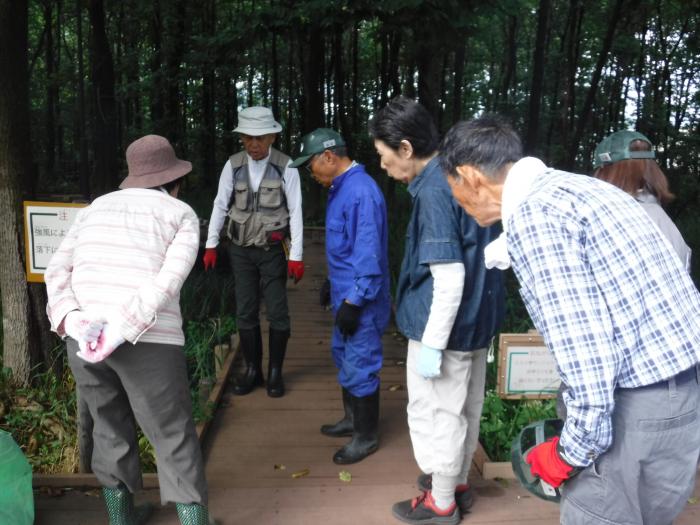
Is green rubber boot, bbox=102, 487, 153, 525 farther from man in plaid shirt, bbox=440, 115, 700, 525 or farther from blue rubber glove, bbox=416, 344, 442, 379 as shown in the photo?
man in plaid shirt, bbox=440, 115, 700, 525

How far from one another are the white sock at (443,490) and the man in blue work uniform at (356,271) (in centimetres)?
79

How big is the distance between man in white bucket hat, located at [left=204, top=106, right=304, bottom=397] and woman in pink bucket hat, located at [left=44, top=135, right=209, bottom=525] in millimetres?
1718

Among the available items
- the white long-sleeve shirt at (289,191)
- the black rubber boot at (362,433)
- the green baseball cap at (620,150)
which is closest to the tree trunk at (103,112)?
the white long-sleeve shirt at (289,191)

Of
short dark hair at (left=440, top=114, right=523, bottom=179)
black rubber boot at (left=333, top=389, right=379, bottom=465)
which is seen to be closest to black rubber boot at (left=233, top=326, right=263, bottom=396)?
A: black rubber boot at (left=333, top=389, right=379, bottom=465)

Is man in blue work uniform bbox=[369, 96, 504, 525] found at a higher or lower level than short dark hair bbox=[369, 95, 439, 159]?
lower

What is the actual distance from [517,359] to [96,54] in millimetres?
9904

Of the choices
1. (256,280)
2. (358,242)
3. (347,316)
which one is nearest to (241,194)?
(256,280)

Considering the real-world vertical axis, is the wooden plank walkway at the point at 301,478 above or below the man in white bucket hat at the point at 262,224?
below

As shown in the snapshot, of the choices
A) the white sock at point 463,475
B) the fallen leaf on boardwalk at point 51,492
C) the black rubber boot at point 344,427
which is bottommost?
the black rubber boot at point 344,427

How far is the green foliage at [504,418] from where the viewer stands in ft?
12.7

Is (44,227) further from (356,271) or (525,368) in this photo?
(525,368)

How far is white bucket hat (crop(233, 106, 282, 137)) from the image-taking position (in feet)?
14.2

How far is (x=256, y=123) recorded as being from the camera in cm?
435

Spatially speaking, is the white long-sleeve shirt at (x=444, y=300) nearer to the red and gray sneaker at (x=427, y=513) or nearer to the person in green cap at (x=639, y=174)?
the red and gray sneaker at (x=427, y=513)
